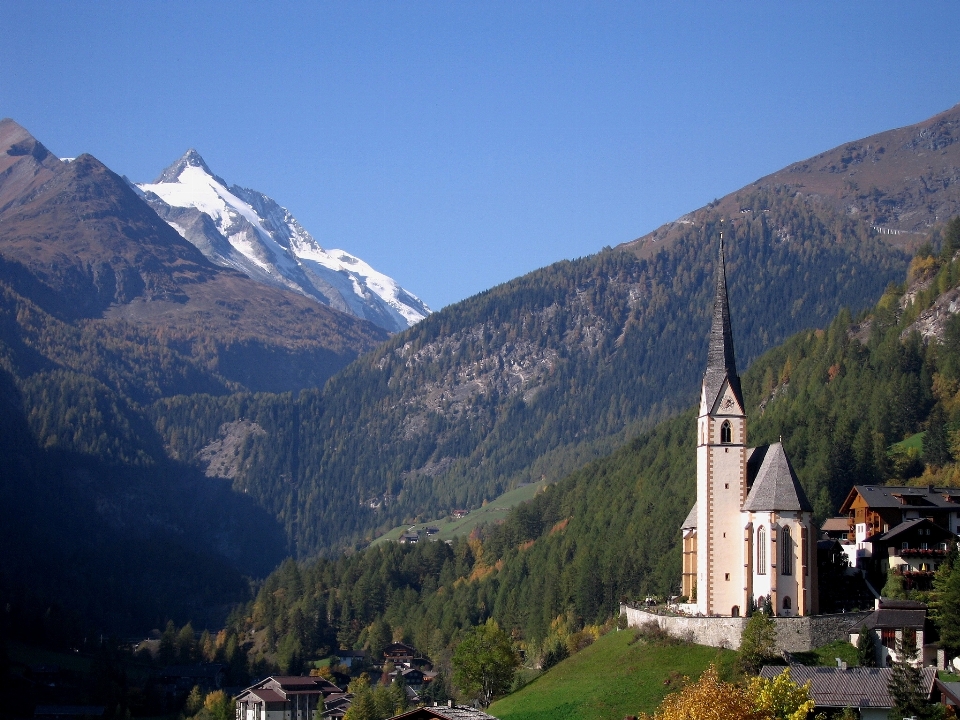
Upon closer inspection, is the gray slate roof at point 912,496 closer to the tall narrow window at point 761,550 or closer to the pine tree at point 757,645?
the tall narrow window at point 761,550

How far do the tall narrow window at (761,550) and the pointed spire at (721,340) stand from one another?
13555 millimetres

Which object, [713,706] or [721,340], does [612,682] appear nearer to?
[721,340]

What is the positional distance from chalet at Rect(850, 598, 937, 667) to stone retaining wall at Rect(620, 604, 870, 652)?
4.56 ft

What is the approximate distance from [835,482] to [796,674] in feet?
192

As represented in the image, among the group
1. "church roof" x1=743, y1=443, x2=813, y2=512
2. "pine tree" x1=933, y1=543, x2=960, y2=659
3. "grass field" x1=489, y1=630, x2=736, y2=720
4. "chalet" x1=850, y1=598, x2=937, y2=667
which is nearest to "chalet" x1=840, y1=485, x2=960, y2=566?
"church roof" x1=743, y1=443, x2=813, y2=512

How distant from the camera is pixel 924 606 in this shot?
4382 inches

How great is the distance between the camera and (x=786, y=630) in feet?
373

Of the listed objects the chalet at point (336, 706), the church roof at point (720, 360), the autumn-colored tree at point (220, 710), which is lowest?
the autumn-colored tree at point (220, 710)

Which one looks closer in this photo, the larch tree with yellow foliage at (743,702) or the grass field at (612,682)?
the larch tree with yellow foliage at (743,702)

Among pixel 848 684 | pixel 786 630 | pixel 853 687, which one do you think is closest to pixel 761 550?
pixel 786 630

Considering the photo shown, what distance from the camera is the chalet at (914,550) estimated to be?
120 m

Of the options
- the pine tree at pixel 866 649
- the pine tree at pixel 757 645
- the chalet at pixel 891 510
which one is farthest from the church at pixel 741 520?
the chalet at pixel 891 510

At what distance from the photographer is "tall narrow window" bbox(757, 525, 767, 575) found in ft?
391

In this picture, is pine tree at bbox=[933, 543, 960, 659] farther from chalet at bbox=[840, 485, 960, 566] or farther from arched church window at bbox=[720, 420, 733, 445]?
arched church window at bbox=[720, 420, 733, 445]
